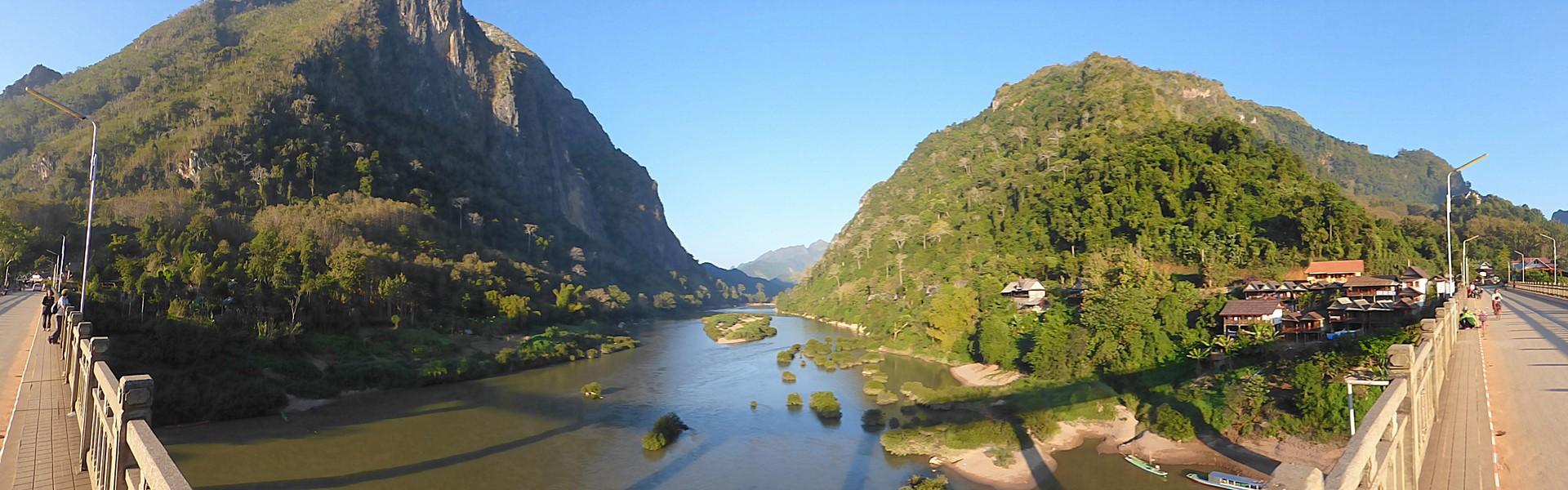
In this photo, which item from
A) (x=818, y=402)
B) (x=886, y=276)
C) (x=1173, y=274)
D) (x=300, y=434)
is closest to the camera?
(x=300, y=434)

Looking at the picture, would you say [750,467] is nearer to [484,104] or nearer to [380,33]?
[380,33]

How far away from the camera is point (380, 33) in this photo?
97.5 m

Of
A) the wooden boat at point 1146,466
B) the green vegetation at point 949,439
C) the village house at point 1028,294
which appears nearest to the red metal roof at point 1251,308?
the wooden boat at point 1146,466

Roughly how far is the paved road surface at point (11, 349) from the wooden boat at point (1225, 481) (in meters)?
27.1

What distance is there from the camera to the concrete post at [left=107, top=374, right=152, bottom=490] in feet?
17.6

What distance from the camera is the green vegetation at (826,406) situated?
34753mm

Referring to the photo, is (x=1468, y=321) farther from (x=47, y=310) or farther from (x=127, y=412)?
(x=47, y=310)

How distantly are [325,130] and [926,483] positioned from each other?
266 ft

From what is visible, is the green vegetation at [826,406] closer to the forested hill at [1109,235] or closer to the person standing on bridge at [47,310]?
the forested hill at [1109,235]

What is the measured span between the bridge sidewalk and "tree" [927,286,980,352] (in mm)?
38868

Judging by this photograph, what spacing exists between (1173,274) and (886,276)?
124 ft

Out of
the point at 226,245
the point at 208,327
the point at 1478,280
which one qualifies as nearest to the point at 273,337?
the point at 208,327

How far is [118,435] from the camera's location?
217 inches

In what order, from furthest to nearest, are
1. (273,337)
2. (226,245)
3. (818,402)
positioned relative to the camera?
(226,245) < (273,337) < (818,402)
